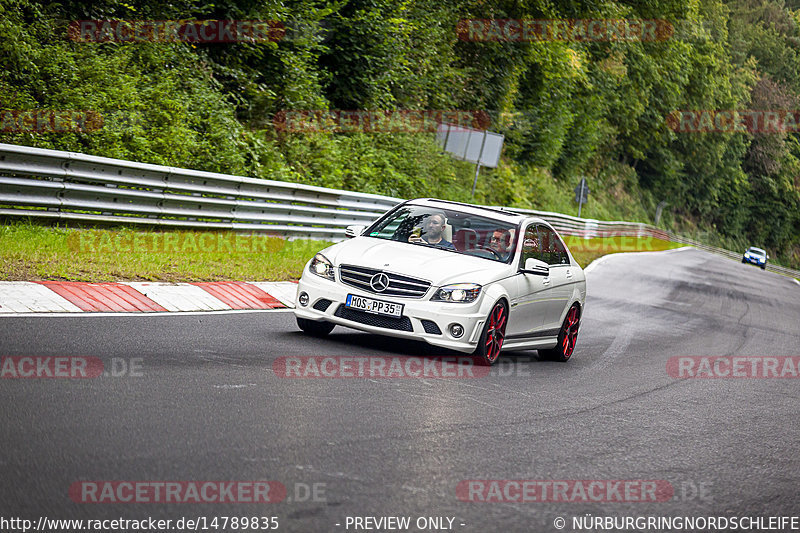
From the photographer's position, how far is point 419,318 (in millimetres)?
8797

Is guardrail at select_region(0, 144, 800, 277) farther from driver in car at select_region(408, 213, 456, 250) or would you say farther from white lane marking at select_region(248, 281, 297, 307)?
driver in car at select_region(408, 213, 456, 250)

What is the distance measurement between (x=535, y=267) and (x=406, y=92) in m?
21.0

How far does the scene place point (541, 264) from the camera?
32.6 feet

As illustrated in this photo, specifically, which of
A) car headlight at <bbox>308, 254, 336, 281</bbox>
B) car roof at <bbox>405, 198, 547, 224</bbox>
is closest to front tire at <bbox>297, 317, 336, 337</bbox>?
car headlight at <bbox>308, 254, 336, 281</bbox>

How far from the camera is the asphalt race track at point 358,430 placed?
4.68 m

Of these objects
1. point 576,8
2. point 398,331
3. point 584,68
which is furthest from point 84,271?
point 584,68

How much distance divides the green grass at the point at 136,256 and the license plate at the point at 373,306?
3.37 metres

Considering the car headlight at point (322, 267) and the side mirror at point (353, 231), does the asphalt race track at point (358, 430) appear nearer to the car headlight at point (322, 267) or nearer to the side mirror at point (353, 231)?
the car headlight at point (322, 267)

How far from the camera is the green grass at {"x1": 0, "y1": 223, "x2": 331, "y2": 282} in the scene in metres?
10.8

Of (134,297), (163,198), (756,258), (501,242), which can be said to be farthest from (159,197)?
(756,258)

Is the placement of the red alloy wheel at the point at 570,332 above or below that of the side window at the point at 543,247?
below

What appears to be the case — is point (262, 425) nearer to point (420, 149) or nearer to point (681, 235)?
point (420, 149)

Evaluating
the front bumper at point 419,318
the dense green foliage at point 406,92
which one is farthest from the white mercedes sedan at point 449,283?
the dense green foliage at point 406,92

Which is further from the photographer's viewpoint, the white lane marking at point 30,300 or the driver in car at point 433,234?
the driver in car at point 433,234
